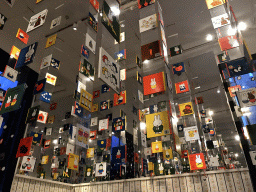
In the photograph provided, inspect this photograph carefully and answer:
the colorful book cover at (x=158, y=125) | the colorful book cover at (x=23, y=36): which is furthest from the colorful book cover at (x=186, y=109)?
the colorful book cover at (x=23, y=36)

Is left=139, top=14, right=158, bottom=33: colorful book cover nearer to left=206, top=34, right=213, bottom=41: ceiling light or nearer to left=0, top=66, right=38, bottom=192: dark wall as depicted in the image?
left=206, top=34, right=213, bottom=41: ceiling light

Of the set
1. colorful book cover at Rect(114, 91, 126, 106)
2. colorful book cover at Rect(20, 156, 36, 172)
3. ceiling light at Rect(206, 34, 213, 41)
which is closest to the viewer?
colorful book cover at Rect(20, 156, 36, 172)

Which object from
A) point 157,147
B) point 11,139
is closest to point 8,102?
point 11,139

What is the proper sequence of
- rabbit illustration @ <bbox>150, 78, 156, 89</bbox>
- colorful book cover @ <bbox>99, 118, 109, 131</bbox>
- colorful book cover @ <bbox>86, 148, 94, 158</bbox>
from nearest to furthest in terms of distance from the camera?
rabbit illustration @ <bbox>150, 78, 156, 89</bbox> < colorful book cover @ <bbox>86, 148, 94, 158</bbox> < colorful book cover @ <bbox>99, 118, 109, 131</bbox>

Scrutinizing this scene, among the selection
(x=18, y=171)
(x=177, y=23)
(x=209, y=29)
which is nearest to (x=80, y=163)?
(x=18, y=171)

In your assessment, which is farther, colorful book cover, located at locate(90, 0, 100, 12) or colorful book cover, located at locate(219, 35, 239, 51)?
colorful book cover, located at locate(90, 0, 100, 12)

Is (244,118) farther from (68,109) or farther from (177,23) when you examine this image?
(68,109)

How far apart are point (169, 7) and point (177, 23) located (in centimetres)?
63

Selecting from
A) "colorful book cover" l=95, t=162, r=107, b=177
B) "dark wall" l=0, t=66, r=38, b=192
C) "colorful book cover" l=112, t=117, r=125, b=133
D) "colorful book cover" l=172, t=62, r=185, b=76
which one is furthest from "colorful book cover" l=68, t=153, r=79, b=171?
"colorful book cover" l=172, t=62, r=185, b=76

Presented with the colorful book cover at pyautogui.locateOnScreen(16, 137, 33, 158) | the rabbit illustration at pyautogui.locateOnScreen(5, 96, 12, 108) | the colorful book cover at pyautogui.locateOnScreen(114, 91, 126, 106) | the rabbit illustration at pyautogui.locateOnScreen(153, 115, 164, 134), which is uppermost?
the colorful book cover at pyautogui.locateOnScreen(114, 91, 126, 106)

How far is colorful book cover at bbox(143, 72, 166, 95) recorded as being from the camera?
452cm

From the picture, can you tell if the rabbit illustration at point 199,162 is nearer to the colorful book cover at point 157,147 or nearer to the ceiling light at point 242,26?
the colorful book cover at point 157,147

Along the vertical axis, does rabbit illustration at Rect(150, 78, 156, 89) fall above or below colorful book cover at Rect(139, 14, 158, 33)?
below

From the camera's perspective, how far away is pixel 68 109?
30.0 ft
